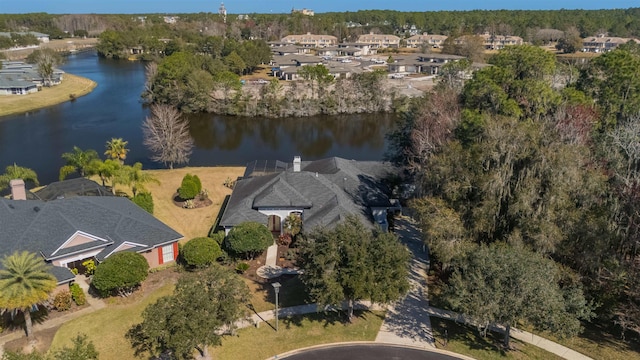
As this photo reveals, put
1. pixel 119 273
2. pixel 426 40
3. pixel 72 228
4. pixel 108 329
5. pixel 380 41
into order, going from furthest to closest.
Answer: pixel 380 41 < pixel 426 40 < pixel 72 228 < pixel 119 273 < pixel 108 329

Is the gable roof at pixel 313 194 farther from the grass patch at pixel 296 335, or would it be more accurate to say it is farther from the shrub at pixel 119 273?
the grass patch at pixel 296 335

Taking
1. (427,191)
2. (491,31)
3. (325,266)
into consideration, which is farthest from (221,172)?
(491,31)

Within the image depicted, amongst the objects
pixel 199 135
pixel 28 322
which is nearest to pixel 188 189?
pixel 28 322

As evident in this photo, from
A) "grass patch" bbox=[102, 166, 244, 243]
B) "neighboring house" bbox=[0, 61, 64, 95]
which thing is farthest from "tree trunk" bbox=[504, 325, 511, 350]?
"neighboring house" bbox=[0, 61, 64, 95]

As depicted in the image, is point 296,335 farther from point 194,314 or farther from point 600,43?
point 600,43

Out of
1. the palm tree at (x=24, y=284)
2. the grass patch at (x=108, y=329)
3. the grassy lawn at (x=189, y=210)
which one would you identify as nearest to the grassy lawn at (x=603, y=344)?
the grass patch at (x=108, y=329)

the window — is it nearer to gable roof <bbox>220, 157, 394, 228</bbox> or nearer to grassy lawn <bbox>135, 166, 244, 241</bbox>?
grassy lawn <bbox>135, 166, 244, 241</bbox>

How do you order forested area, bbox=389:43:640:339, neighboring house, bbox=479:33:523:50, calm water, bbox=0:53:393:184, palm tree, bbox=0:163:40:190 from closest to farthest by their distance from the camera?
forested area, bbox=389:43:640:339
palm tree, bbox=0:163:40:190
calm water, bbox=0:53:393:184
neighboring house, bbox=479:33:523:50
